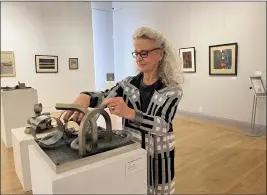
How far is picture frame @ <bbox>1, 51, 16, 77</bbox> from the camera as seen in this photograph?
244 inches

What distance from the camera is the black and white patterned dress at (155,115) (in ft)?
3.09

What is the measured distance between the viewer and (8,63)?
629cm

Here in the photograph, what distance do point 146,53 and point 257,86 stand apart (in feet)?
13.7

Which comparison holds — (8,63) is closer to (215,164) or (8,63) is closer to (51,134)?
(215,164)

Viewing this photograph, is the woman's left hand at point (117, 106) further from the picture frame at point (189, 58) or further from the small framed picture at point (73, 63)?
the small framed picture at point (73, 63)

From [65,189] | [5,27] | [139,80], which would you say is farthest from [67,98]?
[65,189]

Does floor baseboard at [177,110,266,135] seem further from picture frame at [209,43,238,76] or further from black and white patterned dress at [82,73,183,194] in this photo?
black and white patterned dress at [82,73,183,194]

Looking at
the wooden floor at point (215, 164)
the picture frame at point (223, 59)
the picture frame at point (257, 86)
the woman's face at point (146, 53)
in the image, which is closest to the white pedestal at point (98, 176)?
the woman's face at point (146, 53)

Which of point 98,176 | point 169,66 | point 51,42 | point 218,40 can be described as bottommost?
point 98,176

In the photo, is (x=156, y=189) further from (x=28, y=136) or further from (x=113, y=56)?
(x=113, y=56)

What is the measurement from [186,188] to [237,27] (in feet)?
12.6

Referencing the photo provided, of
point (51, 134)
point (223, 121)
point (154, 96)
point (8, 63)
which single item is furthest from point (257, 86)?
point (8, 63)

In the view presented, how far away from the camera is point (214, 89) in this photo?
551 centimetres

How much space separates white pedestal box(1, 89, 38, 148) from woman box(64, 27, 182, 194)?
139 inches
